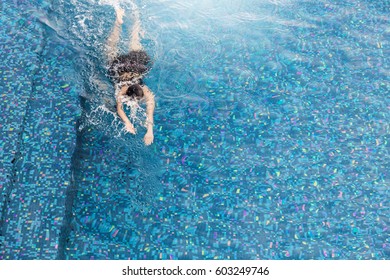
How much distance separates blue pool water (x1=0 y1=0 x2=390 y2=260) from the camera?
365 centimetres

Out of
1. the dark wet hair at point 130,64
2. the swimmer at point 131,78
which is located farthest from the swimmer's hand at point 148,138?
the dark wet hair at point 130,64

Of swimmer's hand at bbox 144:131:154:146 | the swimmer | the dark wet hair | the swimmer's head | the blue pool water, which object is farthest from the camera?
the dark wet hair

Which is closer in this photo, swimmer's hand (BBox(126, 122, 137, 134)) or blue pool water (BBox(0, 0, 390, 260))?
blue pool water (BBox(0, 0, 390, 260))

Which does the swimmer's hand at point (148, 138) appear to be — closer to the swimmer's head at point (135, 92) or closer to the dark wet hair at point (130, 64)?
the swimmer's head at point (135, 92)

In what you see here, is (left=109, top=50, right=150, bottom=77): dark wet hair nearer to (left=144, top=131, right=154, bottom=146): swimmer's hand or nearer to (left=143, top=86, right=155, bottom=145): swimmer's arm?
(left=143, top=86, right=155, bottom=145): swimmer's arm

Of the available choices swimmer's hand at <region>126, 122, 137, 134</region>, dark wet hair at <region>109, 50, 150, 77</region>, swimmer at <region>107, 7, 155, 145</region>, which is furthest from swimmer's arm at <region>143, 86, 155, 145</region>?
dark wet hair at <region>109, 50, 150, 77</region>

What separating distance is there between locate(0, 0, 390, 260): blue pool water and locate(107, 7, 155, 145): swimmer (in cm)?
11

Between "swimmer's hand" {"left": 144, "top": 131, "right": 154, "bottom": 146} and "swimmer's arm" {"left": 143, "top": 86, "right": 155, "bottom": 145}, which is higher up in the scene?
"swimmer's arm" {"left": 143, "top": 86, "right": 155, "bottom": 145}

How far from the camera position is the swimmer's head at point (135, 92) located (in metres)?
4.41

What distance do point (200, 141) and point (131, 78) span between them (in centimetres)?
115

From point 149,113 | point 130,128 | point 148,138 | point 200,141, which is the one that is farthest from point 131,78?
point 200,141

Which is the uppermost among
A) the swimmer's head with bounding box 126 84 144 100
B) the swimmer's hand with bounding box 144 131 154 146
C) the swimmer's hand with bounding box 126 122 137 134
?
the swimmer's head with bounding box 126 84 144 100

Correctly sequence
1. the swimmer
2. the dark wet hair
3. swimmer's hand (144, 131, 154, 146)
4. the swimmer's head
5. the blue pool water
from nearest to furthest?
the blue pool water, swimmer's hand (144, 131, 154, 146), the swimmer, the swimmer's head, the dark wet hair
